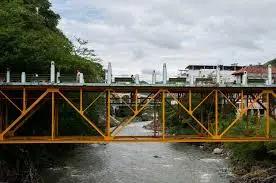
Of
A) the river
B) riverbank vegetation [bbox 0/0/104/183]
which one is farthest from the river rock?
riverbank vegetation [bbox 0/0/104/183]

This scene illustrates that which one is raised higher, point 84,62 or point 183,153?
point 84,62

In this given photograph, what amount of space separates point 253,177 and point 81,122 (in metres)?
23.8

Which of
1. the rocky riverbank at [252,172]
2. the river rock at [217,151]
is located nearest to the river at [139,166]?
the river rock at [217,151]

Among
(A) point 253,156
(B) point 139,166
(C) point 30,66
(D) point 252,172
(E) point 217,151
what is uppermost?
(C) point 30,66

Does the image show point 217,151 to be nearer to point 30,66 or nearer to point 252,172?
point 252,172

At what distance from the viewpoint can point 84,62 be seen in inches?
2245

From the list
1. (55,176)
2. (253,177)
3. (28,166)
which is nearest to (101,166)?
(55,176)

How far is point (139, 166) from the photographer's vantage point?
48.3 m

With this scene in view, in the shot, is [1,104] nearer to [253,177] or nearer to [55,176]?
[55,176]

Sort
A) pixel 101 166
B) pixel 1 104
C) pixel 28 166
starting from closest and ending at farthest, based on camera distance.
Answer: pixel 1 104 → pixel 28 166 → pixel 101 166

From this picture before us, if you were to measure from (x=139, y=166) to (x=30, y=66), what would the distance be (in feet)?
52.0

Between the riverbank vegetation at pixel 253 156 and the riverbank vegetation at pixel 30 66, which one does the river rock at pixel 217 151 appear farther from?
the riverbank vegetation at pixel 30 66

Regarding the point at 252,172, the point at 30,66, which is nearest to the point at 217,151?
the point at 252,172

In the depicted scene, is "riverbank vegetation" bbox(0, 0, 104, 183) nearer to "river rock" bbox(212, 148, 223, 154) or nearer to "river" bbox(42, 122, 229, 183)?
"river" bbox(42, 122, 229, 183)
